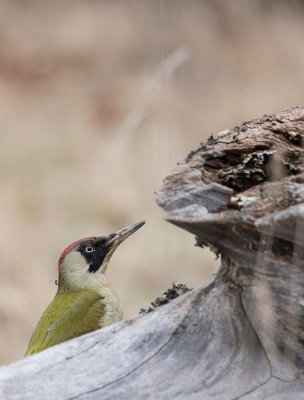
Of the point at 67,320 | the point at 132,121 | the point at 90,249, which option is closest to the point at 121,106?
the point at 132,121

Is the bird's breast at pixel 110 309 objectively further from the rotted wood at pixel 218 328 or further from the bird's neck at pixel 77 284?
the rotted wood at pixel 218 328

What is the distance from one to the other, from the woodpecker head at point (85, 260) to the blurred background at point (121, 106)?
148 cm

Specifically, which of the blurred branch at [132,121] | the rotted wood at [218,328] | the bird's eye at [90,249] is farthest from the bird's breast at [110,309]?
the blurred branch at [132,121]

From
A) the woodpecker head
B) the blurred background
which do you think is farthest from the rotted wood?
the blurred background

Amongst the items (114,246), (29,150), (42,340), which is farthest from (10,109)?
(42,340)

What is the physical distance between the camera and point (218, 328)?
2.41 meters

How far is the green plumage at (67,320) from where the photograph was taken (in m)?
3.87

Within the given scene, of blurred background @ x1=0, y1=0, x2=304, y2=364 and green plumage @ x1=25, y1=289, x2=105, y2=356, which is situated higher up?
blurred background @ x1=0, y1=0, x2=304, y2=364

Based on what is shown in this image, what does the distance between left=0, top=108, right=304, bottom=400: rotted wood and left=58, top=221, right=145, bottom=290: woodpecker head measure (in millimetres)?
1981

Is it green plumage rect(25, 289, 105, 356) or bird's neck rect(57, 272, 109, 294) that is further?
bird's neck rect(57, 272, 109, 294)

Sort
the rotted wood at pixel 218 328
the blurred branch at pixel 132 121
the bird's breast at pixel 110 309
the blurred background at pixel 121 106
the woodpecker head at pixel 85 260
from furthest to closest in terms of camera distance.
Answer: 1. the blurred branch at pixel 132 121
2. the blurred background at pixel 121 106
3. the woodpecker head at pixel 85 260
4. the bird's breast at pixel 110 309
5. the rotted wood at pixel 218 328

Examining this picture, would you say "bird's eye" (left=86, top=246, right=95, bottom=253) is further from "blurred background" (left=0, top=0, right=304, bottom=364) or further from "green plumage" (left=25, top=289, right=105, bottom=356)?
"blurred background" (left=0, top=0, right=304, bottom=364)

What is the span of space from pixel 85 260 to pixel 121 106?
11.4 feet

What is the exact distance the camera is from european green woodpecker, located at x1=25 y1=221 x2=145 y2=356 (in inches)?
154
